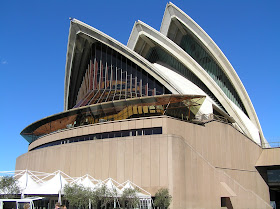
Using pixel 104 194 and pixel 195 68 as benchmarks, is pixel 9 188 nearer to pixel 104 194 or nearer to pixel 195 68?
pixel 104 194

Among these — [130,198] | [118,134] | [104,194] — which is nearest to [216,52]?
[118,134]

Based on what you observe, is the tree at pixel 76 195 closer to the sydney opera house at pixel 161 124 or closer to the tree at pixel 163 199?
the tree at pixel 163 199

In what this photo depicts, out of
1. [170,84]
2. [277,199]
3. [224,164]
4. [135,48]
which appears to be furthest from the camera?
[277,199]

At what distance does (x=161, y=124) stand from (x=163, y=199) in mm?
6601

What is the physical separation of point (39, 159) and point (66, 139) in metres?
3.72

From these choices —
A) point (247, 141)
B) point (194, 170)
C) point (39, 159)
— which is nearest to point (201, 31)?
point (247, 141)

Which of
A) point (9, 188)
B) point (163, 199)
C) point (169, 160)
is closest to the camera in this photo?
point (9, 188)

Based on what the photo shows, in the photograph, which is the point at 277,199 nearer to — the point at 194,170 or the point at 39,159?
the point at 194,170

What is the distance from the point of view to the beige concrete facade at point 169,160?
1029 inches

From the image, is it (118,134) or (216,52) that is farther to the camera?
(216,52)

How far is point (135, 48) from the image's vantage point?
46062mm

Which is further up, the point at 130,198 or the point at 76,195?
the point at 76,195

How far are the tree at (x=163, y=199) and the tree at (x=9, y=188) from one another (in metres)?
9.49

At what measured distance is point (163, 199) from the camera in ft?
78.5
